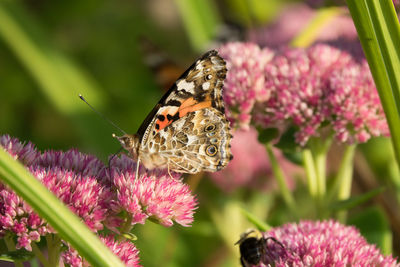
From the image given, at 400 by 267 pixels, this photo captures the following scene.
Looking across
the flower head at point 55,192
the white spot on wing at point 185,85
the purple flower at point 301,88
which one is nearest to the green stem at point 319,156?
the purple flower at point 301,88

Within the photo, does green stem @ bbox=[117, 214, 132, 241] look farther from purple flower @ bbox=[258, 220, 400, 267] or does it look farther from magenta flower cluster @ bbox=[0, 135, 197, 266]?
purple flower @ bbox=[258, 220, 400, 267]

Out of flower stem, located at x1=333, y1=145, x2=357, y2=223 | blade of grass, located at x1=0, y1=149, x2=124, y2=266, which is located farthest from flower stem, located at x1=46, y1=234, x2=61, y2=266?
flower stem, located at x1=333, y1=145, x2=357, y2=223

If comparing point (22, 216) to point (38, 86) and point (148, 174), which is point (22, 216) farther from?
point (38, 86)

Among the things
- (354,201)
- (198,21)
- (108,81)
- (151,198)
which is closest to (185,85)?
(151,198)

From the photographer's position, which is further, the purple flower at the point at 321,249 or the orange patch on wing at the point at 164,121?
the orange patch on wing at the point at 164,121

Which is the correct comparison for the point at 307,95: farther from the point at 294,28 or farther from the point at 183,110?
the point at 294,28

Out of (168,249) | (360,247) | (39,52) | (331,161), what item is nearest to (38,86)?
(39,52)

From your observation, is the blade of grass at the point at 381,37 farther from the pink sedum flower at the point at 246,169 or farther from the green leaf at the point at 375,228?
the pink sedum flower at the point at 246,169
